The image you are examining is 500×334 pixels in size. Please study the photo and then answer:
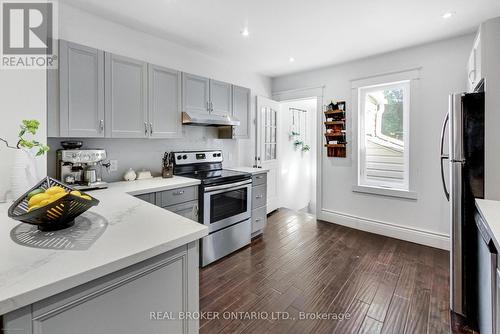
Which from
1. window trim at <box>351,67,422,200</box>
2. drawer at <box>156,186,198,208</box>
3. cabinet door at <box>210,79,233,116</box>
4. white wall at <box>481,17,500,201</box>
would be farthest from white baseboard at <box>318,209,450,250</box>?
drawer at <box>156,186,198,208</box>

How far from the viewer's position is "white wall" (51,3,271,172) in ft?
7.69

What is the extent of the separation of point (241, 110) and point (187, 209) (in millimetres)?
1727

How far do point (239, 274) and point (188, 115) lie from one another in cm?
181

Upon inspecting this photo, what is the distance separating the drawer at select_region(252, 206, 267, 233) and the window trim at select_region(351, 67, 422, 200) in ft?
4.85

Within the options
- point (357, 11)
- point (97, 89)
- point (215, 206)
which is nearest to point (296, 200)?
point (215, 206)

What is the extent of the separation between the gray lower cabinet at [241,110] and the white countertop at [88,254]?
2.34 metres

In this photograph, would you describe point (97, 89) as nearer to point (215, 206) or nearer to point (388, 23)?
point (215, 206)

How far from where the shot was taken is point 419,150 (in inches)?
126

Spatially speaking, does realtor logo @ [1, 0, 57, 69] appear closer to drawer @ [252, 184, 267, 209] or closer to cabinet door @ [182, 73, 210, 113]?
cabinet door @ [182, 73, 210, 113]

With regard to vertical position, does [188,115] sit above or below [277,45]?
below

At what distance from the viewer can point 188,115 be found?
2797 millimetres

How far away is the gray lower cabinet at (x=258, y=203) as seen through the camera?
132 inches

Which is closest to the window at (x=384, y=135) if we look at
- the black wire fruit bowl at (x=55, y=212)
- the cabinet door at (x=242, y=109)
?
the cabinet door at (x=242, y=109)

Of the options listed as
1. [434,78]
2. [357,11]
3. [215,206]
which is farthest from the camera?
[434,78]
